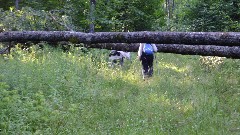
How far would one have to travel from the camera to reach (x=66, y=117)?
6.10 m

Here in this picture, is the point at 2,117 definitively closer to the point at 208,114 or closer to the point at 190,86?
the point at 208,114

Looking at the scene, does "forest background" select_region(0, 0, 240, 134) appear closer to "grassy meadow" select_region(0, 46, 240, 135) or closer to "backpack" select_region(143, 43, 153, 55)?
"grassy meadow" select_region(0, 46, 240, 135)

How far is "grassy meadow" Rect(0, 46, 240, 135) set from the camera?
577cm

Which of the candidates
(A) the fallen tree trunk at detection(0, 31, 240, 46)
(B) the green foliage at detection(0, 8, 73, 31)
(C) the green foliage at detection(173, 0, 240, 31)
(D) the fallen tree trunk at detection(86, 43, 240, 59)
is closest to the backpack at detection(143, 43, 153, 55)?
(D) the fallen tree trunk at detection(86, 43, 240, 59)

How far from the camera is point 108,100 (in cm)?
785

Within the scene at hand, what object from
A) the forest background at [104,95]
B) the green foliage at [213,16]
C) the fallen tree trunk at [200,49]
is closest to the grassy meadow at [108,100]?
the forest background at [104,95]

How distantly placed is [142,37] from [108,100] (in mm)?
1734

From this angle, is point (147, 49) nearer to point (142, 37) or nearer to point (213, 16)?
point (142, 37)

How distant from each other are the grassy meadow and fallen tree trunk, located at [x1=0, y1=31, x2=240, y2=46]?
78 centimetres

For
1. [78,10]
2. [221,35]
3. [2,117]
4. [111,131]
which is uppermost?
[78,10]

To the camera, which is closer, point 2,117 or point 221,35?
point 2,117

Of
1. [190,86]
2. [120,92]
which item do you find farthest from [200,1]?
[120,92]

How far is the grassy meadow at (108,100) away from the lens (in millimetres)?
5770

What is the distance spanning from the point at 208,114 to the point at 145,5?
14928mm
